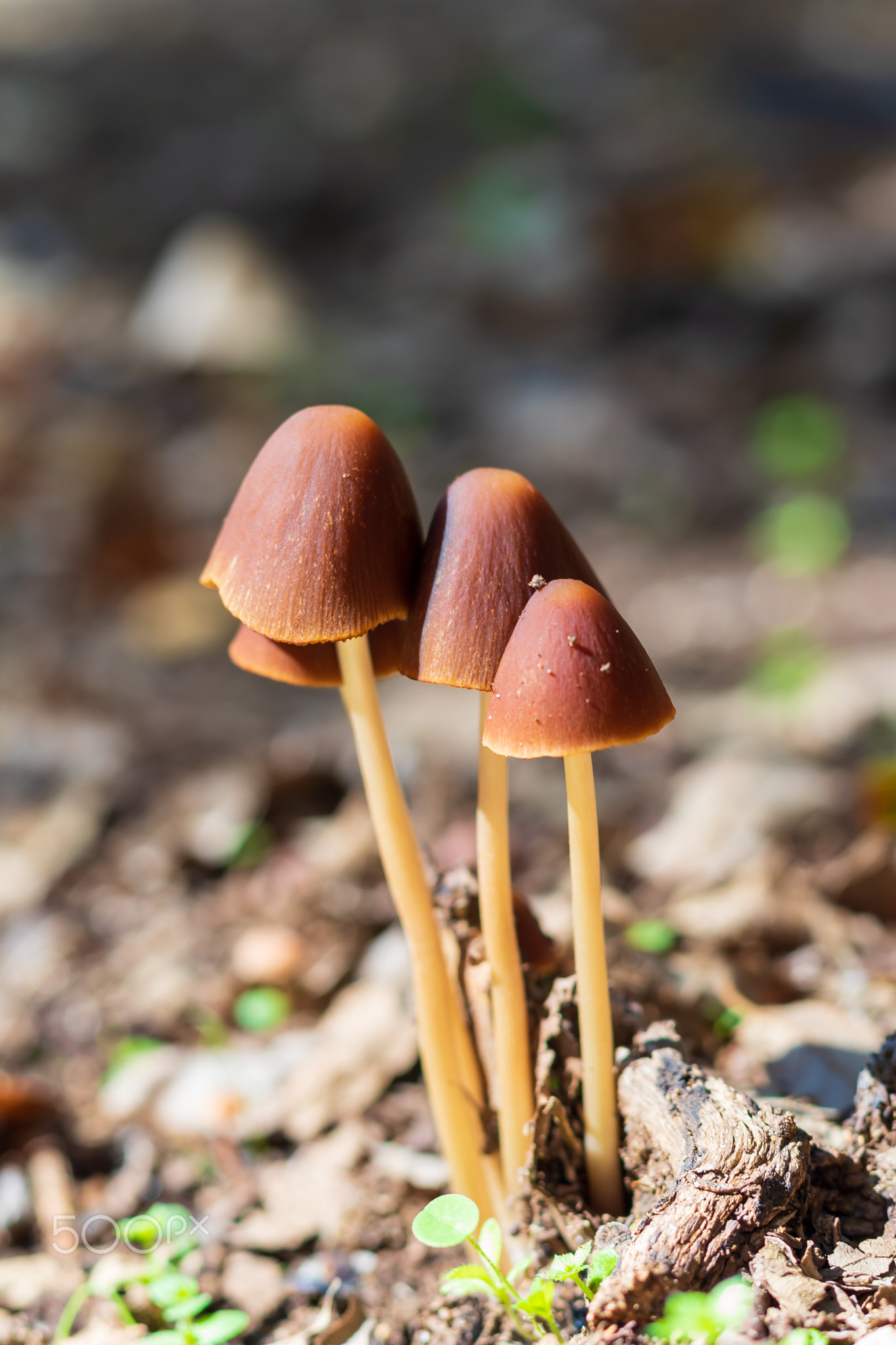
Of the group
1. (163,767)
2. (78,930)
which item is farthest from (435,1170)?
(163,767)

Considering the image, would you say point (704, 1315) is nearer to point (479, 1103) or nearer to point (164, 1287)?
point (479, 1103)

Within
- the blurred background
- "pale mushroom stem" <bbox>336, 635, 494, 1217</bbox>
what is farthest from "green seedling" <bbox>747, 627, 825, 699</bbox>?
"pale mushroom stem" <bbox>336, 635, 494, 1217</bbox>

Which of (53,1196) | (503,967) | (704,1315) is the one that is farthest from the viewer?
(53,1196)

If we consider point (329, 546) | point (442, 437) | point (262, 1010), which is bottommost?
point (262, 1010)

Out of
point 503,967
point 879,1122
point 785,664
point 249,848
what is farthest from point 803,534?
point 503,967

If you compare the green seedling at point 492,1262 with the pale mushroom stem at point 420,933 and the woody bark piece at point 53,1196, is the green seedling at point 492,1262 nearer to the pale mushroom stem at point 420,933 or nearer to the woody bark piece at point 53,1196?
the pale mushroom stem at point 420,933

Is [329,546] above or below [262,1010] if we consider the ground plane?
above

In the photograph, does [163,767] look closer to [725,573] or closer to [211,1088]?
[211,1088]
